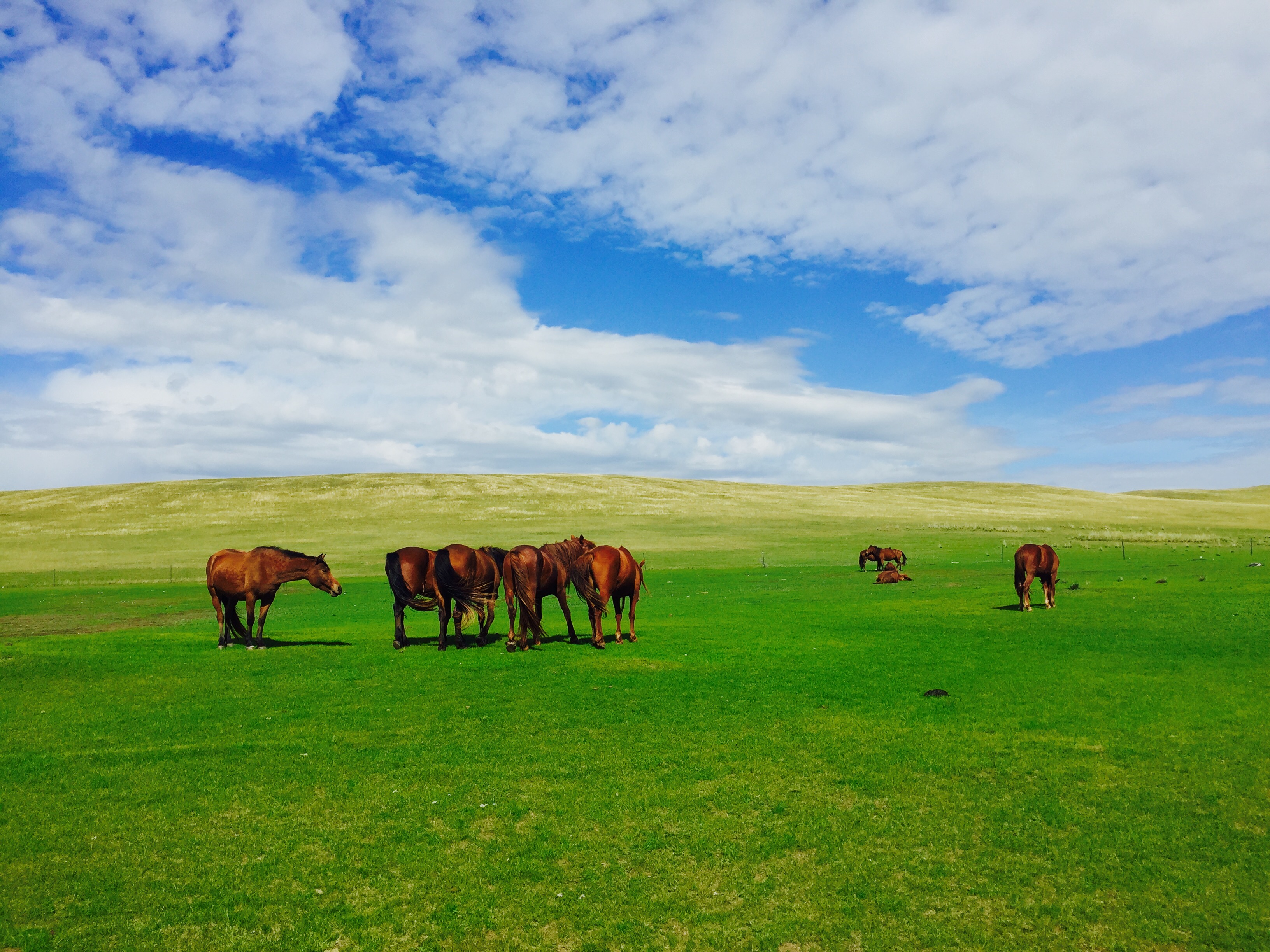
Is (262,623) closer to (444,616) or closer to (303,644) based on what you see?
(303,644)

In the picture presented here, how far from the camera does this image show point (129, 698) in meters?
13.8

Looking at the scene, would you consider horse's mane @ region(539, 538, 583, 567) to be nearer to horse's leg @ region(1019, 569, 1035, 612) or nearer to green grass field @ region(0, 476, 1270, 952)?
green grass field @ region(0, 476, 1270, 952)

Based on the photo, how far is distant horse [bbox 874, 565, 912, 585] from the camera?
123 ft

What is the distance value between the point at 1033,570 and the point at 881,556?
63.2 feet

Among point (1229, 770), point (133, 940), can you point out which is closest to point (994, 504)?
point (1229, 770)

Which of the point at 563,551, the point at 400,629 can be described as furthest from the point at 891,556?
the point at 400,629

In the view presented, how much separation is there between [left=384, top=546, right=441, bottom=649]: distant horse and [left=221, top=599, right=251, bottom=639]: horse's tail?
3762mm

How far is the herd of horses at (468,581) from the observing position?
19188mm

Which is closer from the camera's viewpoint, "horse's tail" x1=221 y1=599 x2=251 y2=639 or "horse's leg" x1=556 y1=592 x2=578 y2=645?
"horse's leg" x1=556 y1=592 x2=578 y2=645

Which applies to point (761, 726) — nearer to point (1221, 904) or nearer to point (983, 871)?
point (983, 871)

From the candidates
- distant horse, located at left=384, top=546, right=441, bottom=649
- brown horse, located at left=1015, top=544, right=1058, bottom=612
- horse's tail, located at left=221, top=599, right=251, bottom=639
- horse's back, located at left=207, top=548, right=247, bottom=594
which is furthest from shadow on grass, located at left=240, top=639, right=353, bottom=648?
brown horse, located at left=1015, top=544, right=1058, bottom=612

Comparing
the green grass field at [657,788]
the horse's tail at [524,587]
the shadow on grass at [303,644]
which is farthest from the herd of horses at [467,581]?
the green grass field at [657,788]

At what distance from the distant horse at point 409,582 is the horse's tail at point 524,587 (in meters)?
2.11

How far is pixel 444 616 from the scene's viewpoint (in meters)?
19.7
